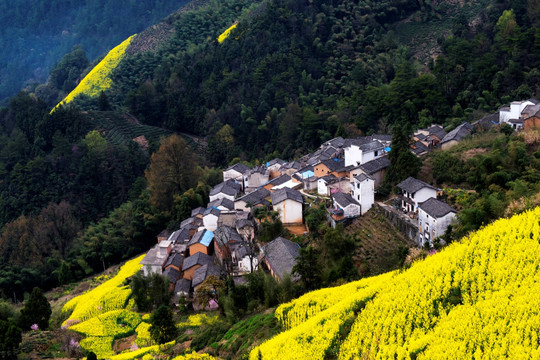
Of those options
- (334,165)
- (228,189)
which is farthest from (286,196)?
(228,189)

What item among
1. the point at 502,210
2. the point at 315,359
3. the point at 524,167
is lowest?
the point at 524,167

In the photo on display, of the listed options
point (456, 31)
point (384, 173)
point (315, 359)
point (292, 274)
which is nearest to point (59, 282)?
point (292, 274)

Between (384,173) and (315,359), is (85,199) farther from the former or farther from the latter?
(315,359)

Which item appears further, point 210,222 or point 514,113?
point 514,113

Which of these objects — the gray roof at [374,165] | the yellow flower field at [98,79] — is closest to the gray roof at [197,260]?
the gray roof at [374,165]

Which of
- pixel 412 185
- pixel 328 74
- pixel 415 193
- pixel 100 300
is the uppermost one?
pixel 412 185

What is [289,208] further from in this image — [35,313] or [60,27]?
[60,27]

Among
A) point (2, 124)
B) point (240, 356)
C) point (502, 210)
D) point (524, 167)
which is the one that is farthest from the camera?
point (2, 124)
